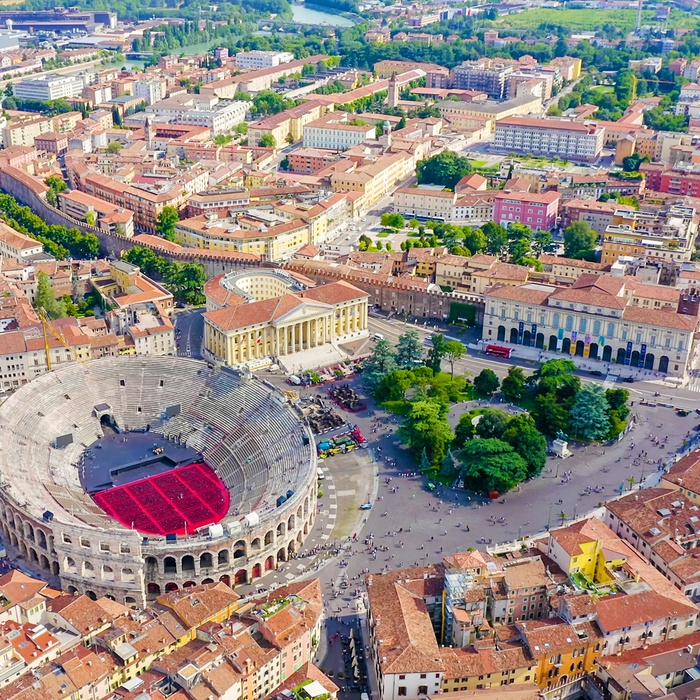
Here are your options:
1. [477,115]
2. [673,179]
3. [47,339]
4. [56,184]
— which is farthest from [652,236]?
[56,184]

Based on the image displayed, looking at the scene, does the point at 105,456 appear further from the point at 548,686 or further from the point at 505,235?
the point at 505,235

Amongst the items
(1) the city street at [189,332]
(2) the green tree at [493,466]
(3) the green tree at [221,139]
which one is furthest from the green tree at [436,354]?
(3) the green tree at [221,139]

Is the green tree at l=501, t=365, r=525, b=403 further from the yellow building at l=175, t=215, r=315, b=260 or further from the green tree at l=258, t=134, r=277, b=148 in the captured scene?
the green tree at l=258, t=134, r=277, b=148

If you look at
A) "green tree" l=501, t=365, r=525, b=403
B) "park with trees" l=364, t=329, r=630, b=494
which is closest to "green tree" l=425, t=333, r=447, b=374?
"park with trees" l=364, t=329, r=630, b=494

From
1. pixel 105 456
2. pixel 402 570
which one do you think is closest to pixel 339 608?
pixel 402 570

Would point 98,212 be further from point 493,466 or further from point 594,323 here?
point 493,466

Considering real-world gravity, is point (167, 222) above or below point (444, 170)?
below
